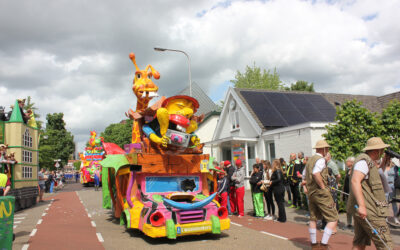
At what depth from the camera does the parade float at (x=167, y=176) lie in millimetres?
6926

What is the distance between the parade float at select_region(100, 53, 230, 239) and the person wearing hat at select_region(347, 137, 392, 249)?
324cm

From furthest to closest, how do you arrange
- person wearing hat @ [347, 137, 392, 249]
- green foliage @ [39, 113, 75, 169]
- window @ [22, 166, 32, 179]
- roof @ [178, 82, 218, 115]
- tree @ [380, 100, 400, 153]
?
green foliage @ [39, 113, 75, 169]
roof @ [178, 82, 218, 115]
window @ [22, 166, 32, 179]
tree @ [380, 100, 400, 153]
person wearing hat @ [347, 137, 392, 249]

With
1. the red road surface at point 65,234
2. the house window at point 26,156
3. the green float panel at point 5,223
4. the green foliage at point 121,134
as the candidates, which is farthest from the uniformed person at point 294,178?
the green foliage at point 121,134

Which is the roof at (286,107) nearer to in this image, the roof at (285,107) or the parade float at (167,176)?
the roof at (285,107)

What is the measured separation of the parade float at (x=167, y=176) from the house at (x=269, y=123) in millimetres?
8404

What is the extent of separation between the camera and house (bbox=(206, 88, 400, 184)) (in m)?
16.1

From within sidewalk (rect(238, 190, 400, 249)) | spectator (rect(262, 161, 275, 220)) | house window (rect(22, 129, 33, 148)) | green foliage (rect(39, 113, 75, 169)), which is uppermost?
green foliage (rect(39, 113, 75, 169))

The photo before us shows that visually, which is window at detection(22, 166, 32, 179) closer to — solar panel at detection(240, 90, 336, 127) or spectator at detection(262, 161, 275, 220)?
spectator at detection(262, 161, 275, 220)

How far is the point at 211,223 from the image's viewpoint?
7129 millimetres

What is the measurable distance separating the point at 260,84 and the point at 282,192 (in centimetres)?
3401

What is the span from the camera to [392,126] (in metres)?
13.3

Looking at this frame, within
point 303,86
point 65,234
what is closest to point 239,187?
point 65,234

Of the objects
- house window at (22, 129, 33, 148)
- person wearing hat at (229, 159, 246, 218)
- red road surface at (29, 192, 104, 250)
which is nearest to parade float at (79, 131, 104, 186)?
house window at (22, 129, 33, 148)

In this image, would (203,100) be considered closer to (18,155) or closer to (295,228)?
(18,155)
